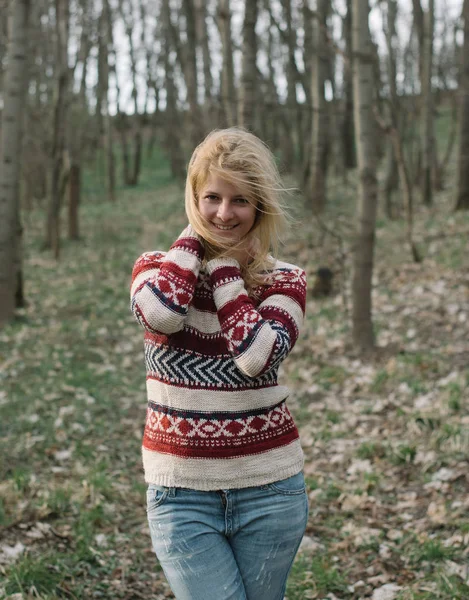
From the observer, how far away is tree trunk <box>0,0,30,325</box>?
9555 millimetres

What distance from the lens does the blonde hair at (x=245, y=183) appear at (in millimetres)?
2330

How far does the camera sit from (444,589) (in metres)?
3.68

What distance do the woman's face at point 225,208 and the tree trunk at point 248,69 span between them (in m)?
6.47

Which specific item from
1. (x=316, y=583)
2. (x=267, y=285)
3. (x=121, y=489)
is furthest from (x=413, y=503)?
(x=267, y=285)

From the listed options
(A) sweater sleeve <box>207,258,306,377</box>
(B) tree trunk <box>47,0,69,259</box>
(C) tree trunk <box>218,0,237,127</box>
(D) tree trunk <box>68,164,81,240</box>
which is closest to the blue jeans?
(A) sweater sleeve <box>207,258,306,377</box>

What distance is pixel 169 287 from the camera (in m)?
2.24

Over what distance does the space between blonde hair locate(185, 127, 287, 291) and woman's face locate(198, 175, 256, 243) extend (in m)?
0.02

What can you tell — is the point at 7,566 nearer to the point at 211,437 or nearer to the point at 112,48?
the point at 211,437

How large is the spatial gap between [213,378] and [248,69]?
23.5 feet

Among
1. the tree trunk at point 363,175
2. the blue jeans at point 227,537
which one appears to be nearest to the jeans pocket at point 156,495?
the blue jeans at point 227,537

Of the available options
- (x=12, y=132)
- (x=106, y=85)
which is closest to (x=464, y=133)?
(x=12, y=132)

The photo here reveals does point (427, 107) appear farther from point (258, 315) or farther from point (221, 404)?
point (221, 404)

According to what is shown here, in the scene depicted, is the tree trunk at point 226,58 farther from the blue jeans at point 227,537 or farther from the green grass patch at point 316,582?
the blue jeans at point 227,537

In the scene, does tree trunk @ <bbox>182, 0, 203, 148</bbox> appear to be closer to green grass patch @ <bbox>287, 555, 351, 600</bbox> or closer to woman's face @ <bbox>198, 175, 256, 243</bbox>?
green grass patch @ <bbox>287, 555, 351, 600</bbox>
